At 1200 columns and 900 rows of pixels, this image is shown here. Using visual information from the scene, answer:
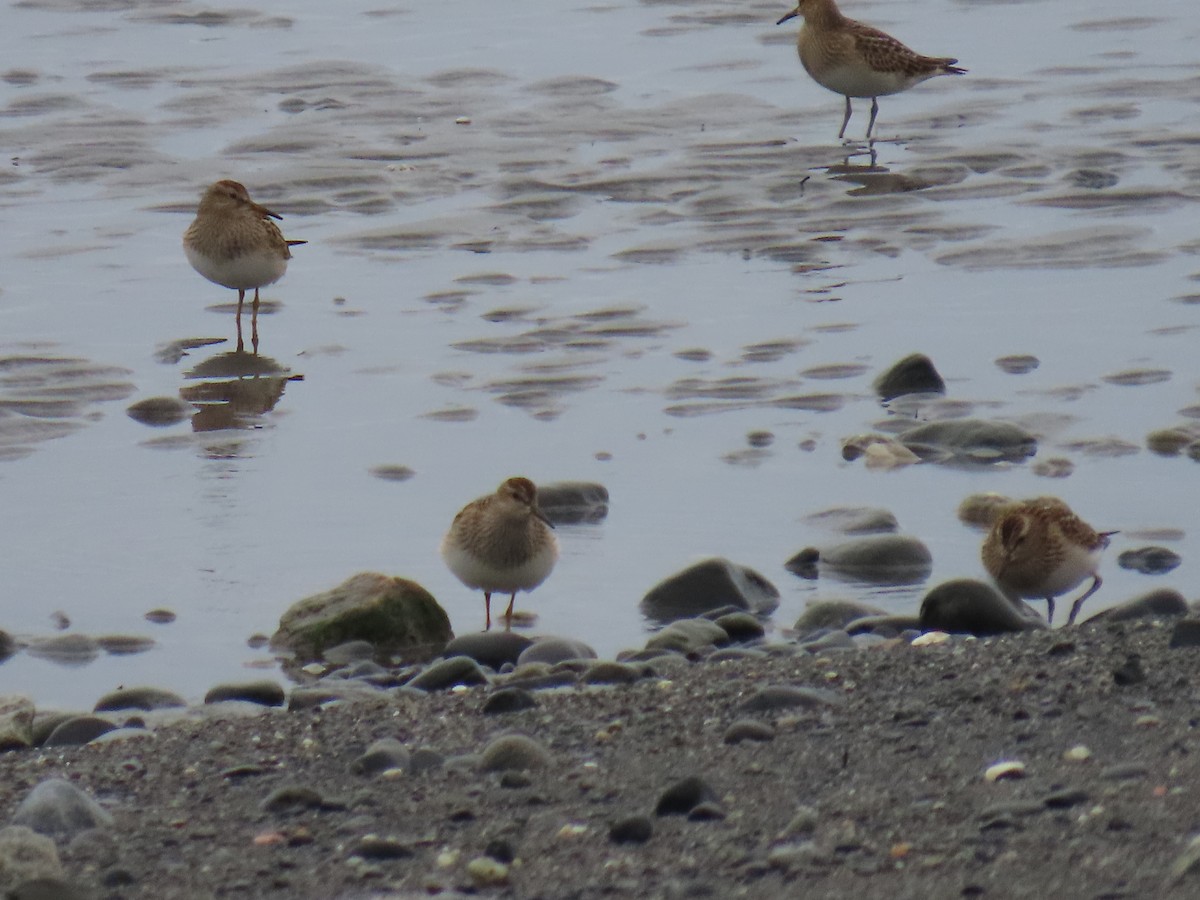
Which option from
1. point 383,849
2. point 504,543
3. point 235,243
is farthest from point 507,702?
point 235,243

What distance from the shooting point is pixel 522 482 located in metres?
8.97

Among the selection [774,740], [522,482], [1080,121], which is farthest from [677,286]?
[774,740]

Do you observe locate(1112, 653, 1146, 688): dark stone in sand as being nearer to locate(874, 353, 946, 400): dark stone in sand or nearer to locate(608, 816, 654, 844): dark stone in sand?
locate(608, 816, 654, 844): dark stone in sand

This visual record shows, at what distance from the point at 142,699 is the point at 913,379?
→ 498 cm

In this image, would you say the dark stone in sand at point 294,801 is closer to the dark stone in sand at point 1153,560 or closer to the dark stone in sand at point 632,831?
the dark stone in sand at point 632,831

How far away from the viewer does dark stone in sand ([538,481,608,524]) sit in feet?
32.4

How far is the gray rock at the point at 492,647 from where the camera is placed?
27.4 feet

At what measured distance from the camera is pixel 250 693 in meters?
7.90

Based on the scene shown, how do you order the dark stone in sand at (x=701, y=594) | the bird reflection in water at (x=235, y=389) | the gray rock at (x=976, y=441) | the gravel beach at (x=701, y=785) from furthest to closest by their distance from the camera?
1. the bird reflection in water at (x=235, y=389)
2. the gray rock at (x=976, y=441)
3. the dark stone in sand at (x=701, y=594)
4. the gravel beach at (x=701, y=785)

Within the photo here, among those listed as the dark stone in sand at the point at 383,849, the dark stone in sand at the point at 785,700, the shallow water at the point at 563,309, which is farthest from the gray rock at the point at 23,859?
the shallow water at the point at 563,309

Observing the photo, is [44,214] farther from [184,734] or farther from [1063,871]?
[1063,871]

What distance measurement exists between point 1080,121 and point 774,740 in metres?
12.8

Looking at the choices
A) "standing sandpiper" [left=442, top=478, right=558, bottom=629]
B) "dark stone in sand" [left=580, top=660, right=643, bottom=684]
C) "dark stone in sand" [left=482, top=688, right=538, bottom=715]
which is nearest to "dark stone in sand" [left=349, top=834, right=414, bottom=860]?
"dark stone in sand" [left=482, top=688, right=538, bottom=715]

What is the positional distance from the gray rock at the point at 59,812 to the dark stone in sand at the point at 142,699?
1899 mm
